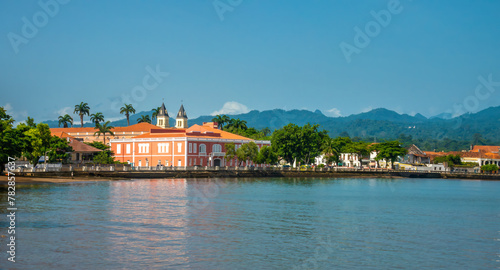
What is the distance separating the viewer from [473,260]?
27.7 metres

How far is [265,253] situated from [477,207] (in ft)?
121

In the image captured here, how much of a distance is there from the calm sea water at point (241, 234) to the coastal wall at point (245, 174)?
91.9ft

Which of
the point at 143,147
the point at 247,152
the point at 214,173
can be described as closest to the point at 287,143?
the point at 247,152

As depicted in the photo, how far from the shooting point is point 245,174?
341 feet

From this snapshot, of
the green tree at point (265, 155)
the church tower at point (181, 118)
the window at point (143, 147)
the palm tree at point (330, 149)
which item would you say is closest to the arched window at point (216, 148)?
the green tree at point (265, 155)

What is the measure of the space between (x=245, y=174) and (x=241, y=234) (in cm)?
7011

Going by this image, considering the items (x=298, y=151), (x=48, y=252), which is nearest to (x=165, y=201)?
(x=48, y=252)

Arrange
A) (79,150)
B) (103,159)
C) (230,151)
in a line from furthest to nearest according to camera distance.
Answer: (230,151) → (79,150) → (103,159)

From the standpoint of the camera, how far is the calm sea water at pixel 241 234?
86.3 ft

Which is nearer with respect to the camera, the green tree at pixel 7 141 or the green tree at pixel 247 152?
the green tree at pixel 7 141

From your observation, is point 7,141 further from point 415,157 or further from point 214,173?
point 415,157

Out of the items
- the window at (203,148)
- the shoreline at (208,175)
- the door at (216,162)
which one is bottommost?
the shoreline at (208,175)

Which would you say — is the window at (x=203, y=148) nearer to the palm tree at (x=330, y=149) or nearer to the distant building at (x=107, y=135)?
the palm tree at (x=330, y=149)

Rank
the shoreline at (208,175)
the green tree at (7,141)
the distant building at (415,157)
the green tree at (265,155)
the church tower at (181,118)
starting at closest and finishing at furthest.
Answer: the green tree at (7,141), the shoreline at (208,175), the green tree at (265,155), the church tower at (181,118), the distant building at (415,157)
